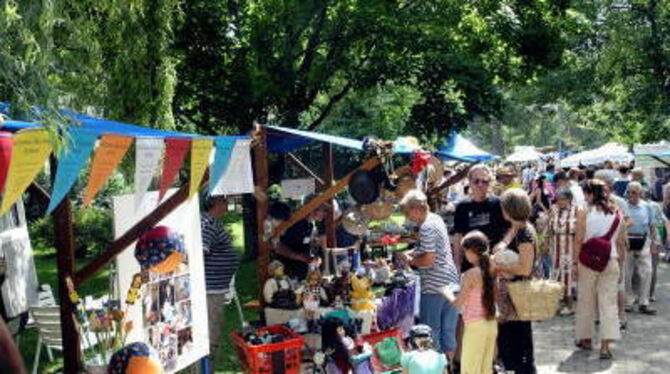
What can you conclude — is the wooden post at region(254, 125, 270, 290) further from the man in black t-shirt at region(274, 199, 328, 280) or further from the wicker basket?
the wicker basket

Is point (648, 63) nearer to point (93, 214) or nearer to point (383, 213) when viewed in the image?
point (383, 213)

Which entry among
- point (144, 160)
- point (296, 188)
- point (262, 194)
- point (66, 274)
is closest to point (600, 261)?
point (262, 194)

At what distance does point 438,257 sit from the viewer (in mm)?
6848

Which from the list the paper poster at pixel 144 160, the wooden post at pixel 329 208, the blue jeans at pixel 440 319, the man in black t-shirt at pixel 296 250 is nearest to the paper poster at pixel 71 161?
the paper poster at pixel 144 160

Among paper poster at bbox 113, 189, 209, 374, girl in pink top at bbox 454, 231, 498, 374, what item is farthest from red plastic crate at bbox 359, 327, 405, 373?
paper poster at bbox 113, 189, 209, 374

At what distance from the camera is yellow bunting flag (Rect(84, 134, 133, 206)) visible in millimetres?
4359

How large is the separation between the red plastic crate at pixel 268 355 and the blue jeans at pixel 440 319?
1148 millimetres

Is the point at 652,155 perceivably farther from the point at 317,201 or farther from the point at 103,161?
the point at 103,161

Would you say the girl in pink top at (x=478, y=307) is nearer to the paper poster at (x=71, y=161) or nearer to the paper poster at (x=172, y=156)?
the paper poster at (x=172, y=156)

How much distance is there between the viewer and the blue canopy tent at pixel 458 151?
14.6 meters

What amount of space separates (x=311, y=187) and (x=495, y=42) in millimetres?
6477

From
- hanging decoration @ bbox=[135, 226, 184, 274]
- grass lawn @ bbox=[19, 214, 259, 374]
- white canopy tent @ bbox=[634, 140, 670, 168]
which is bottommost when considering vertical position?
grass lawn @ bbox=[19, 214, 259, 374]

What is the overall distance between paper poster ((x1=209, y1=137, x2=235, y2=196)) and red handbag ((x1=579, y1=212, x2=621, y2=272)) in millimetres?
3986

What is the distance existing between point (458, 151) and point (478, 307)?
33.4ft
